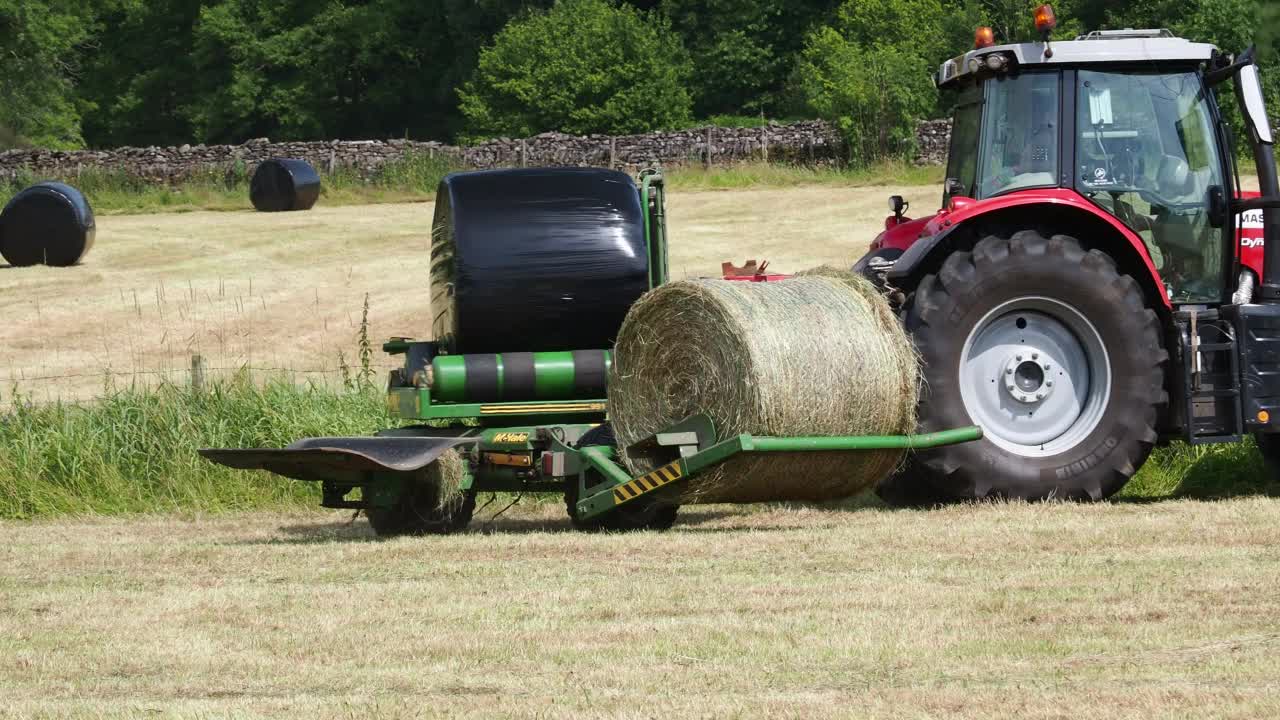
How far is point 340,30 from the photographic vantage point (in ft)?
197

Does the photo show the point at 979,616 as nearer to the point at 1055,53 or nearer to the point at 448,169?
the point at 1055,53

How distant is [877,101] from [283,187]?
1310 cm

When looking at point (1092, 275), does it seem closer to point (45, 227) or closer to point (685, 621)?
point (685, 621)

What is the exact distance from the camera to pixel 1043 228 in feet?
32.9

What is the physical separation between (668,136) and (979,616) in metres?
35.3

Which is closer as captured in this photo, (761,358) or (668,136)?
(761,358)

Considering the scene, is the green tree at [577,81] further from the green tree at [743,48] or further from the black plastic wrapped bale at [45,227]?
the black plastic wrapped bale at [45,227]

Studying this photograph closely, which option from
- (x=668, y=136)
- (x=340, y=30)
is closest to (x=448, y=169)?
(x=668, y=136)

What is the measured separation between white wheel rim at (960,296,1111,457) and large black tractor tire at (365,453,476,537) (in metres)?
2.76

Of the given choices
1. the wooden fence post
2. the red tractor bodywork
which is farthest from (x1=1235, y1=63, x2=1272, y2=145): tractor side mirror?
the wooden fence post

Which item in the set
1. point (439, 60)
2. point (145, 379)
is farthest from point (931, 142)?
point (145, 379)

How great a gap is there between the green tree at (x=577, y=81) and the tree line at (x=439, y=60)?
6 cm

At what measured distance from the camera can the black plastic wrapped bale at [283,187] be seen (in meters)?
35.5

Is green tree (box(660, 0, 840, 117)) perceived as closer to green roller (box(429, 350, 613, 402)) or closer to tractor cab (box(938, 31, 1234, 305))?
tractor cab (box(938, 31, 1234, 305))
